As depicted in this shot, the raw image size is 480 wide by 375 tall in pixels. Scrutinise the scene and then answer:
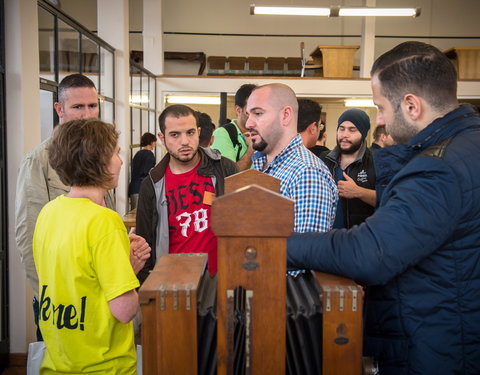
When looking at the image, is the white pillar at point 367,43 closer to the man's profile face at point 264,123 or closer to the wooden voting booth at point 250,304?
the man's profile face at point 264,123

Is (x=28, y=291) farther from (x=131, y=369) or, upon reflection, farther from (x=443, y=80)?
(x=443, y=80)

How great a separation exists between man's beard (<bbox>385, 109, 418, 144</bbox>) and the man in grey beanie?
1.89 metres

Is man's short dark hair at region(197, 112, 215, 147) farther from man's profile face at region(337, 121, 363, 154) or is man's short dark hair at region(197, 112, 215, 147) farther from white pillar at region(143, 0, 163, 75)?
white pillar at region(143, 0, 163, 75)

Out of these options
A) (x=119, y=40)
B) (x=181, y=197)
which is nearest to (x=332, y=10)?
(x=119, y=40)

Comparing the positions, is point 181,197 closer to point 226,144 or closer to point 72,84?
point 72,84

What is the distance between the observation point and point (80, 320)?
1371 millimetres

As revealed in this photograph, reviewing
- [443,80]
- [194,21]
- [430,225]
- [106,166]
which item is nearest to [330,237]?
[430,225]

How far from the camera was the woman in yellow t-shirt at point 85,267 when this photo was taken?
1.32 meters

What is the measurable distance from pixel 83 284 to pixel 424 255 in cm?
93

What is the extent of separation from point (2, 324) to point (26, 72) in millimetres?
1762

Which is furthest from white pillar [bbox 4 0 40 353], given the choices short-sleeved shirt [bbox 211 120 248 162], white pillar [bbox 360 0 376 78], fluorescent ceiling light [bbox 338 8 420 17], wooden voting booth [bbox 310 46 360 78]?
white pillar [bbox 360 0 376 78]

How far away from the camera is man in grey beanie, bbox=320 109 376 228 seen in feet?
9.90

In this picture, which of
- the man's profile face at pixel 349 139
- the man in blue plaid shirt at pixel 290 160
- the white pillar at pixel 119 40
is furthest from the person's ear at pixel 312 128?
the white pillar at pixel 119 40

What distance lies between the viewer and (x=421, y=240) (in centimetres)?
94
